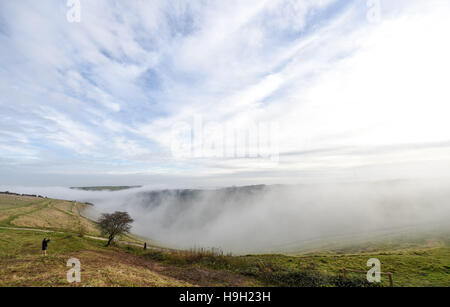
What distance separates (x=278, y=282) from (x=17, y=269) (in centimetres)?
2707

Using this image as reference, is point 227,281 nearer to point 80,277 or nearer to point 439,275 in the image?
point 80,277

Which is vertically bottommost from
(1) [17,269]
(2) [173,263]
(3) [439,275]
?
(2) [173,263]

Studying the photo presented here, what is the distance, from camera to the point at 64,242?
4169 centimetres

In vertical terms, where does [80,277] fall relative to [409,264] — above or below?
above
